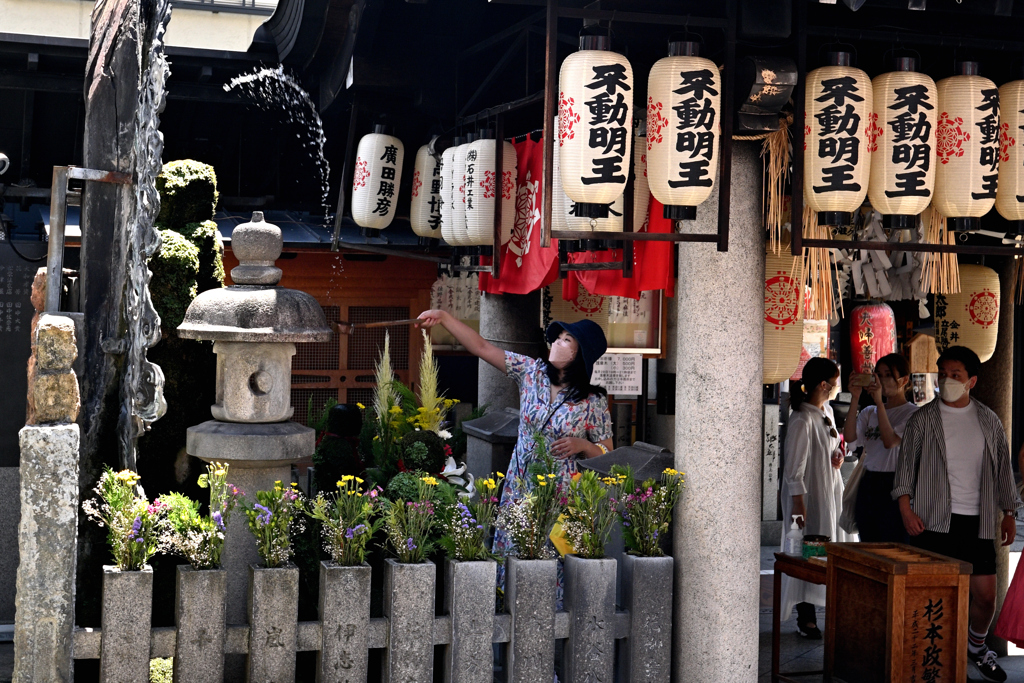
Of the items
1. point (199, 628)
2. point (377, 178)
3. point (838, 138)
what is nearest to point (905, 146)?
point (838, 138)

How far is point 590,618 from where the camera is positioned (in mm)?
5906

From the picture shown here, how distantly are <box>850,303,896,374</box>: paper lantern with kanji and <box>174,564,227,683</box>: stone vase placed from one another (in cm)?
A: 778

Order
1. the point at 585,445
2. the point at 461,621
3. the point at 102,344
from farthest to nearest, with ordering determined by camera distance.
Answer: the point at 585,445
the point at 102,344
the point at 461,621

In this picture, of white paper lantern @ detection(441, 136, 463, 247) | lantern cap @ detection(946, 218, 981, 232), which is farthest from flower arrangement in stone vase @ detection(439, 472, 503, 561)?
white paper lantern @ detection(441, 136, 463, 247)

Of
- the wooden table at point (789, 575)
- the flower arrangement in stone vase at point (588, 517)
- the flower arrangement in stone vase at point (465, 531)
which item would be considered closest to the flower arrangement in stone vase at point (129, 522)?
the flower arrangement in stone vase at point (465, 531)

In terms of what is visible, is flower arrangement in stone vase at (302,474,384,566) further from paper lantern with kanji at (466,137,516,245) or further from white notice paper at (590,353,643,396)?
white notice paper at (590,353,643,396)

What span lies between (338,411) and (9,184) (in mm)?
5010

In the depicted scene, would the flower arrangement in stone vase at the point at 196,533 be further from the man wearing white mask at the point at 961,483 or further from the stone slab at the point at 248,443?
the man wearing white mask at the point at 961,483

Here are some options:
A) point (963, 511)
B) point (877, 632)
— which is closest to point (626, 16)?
point (877, 632)

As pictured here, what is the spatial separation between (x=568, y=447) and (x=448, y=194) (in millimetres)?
2764

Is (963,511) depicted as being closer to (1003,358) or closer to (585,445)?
(1003,358)

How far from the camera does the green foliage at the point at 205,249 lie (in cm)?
778

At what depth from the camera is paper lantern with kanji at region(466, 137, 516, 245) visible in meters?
8.31

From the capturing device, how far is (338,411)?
8.98 m
